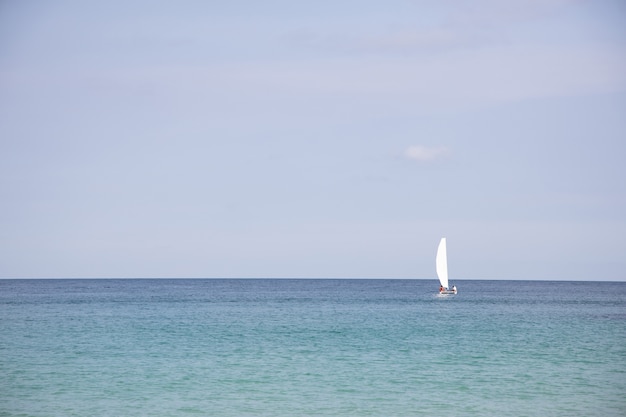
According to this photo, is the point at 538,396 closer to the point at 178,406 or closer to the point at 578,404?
the point at 578,404

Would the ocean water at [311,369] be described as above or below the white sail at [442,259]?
below

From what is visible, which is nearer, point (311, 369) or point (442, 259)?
point (311, 369)

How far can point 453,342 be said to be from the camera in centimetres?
4541

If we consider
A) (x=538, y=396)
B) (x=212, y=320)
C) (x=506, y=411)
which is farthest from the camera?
(x=212, y=320)

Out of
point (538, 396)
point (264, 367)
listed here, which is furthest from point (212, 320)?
point (538, 396)

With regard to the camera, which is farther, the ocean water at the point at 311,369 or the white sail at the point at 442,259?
the white sail at the point at 442,259

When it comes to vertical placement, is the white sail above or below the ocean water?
above

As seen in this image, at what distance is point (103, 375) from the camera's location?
107ft

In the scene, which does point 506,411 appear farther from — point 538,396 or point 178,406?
point 178,406

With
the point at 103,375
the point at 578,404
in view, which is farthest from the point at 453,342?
the point at 103,375

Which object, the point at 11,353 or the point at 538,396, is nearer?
the point at 538,396

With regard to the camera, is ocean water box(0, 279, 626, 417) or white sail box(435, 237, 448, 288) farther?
white sail box(435, 237, 448, 288)

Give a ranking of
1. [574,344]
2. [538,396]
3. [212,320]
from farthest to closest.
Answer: [212,320] < [574,344] < [538,396]

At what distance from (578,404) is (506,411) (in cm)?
308
